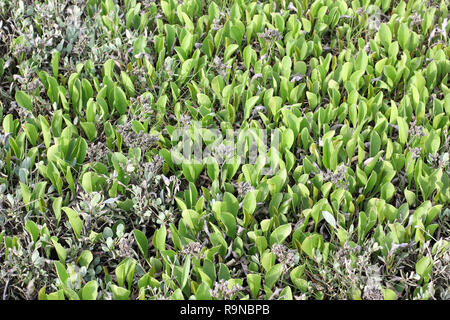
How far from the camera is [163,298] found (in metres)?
2.05

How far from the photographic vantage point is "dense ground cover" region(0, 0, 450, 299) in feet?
7.11

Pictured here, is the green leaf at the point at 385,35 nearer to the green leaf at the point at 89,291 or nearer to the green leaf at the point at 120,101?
the green leaf at the point at 120,101

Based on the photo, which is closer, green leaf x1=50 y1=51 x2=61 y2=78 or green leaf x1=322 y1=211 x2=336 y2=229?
green leaf x1=322 y1=211 x2=336 y2=229

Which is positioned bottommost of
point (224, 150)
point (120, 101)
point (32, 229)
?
point (32, 229)

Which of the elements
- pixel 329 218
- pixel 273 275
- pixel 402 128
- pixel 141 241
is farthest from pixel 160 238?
pixel 402 128

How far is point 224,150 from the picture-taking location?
8.45 feet

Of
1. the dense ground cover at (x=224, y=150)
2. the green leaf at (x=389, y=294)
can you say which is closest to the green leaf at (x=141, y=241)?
the dense ground cover at (x=224, y=150)

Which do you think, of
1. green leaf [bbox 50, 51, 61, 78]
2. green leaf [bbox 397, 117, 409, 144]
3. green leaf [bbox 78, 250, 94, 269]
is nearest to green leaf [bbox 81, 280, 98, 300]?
green leaf [bbox 78, 250, 94, 269]

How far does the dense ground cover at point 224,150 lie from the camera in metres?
2.17

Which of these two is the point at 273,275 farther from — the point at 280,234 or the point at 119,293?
the point at 119,293

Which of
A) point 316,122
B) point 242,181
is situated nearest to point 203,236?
point 242,181

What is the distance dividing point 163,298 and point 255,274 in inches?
13.6

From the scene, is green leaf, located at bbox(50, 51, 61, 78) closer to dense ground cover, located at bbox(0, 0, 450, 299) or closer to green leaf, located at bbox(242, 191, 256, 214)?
dense ground cover, located at bbox(0, 0, 450, 299)
